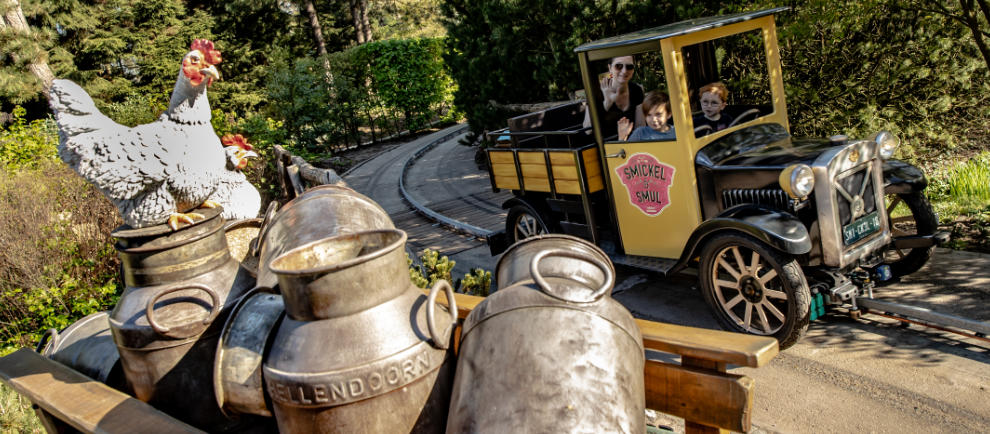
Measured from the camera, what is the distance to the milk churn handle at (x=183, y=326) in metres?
2.80

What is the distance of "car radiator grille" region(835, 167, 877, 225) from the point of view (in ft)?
14.0

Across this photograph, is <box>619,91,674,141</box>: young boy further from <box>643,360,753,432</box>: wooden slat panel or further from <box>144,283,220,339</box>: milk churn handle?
<box>144,283,220,339</box>: milk churn handle

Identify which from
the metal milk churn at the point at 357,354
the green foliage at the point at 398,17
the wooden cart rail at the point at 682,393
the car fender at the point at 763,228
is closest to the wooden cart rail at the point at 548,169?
the car fender at the point at 763,228

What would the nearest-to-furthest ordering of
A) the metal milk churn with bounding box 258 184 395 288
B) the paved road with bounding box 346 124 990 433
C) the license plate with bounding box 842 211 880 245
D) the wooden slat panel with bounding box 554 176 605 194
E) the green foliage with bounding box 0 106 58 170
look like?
the metal milk churn with bounding box 258 184 395 288
the paved road with bounding box 346 124 990 433
the license plate with bounding box 842 211 880 245
the wooden slat panel with bounding box 554 176 605 194
the green foliage with bounding box 0 106 58 170

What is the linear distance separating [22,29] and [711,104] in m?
16.9

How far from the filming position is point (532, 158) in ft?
20.0

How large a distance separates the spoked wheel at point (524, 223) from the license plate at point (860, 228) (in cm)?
270

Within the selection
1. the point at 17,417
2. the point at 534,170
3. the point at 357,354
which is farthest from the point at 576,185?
the point at 17,417

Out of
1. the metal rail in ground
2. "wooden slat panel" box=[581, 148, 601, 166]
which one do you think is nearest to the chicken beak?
"wooden slat panel" box=[581, 148, 601, 166]

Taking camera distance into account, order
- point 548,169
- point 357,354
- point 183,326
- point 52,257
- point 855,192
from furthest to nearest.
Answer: point 52,257 < point 548,169 < point 855,192 < point 183,326 < point 357,354

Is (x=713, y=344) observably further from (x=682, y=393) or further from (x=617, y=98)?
(x=617, y=98)

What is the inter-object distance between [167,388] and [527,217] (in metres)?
4.24

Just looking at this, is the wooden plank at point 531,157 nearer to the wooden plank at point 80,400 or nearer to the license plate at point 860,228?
the license plate at point 860,228

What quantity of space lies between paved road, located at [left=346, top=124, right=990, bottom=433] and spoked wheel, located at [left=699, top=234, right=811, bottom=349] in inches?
9.9
